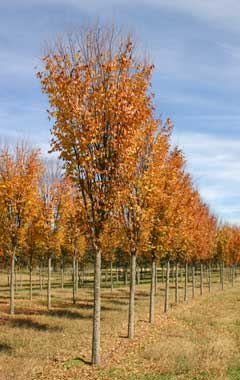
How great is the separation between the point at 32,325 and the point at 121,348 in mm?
6029

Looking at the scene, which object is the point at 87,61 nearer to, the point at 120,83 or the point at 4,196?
the point at 120,83

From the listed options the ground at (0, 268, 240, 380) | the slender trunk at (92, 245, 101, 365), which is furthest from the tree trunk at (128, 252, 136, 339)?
the slender trunk at (92, 245, 101, 365)

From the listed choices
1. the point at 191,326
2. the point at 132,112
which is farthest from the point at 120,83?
the point at 191,326

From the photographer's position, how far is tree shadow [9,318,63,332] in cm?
1712

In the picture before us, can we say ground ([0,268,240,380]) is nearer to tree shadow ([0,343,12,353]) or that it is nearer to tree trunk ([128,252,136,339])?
tree shadow ([0,343,12,353])

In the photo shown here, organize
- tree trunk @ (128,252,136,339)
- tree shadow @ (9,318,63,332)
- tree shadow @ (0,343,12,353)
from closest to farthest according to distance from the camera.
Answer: tree shadow @ (0,343,12,353) → tree trunk @ (128,252,136,339) → tree shadow @ (9,318,63,332)

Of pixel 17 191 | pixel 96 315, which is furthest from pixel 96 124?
pixel 17 191

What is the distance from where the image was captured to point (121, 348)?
1352cm

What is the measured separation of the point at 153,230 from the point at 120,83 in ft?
30.7

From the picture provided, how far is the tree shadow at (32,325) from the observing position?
17.1 m

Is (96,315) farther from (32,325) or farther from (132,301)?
(32,325)

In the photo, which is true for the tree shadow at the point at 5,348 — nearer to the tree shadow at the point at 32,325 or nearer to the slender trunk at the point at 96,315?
the slender trunk at the point at 96,315

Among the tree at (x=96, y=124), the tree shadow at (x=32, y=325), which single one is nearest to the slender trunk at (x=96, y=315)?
the tree at (x=96, y=124)

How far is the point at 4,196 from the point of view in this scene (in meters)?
20.4
